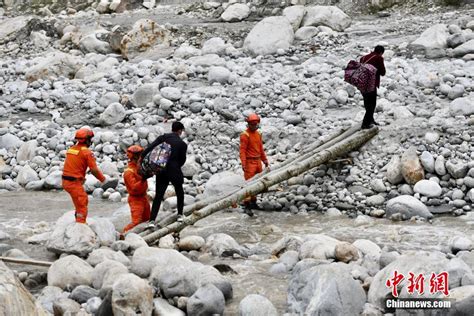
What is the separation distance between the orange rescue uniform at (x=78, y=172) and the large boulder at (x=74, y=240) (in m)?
0.78

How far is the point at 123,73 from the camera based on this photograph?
14867mm

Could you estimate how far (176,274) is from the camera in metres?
5.48

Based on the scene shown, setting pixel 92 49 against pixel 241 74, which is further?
pixel 92 49

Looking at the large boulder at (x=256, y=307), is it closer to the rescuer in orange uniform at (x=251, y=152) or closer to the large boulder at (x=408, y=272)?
the large boulder at (x=408, y=272)

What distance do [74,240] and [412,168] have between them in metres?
4.94

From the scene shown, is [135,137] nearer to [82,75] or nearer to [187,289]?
[82,75]

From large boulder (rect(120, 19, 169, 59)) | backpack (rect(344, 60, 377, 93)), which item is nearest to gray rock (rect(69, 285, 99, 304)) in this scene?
backpack (rect(344, 60, 377, 93))

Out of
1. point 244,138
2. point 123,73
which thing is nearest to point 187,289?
point 244,138

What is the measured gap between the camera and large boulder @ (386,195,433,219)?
8695 millimetres

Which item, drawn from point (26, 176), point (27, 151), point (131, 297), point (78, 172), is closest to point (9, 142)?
point (27, 151)

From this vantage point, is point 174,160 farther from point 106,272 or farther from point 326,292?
point 326,292

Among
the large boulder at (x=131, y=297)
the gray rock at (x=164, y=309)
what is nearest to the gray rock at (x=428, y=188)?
the gray rock at (x=164, y=309)

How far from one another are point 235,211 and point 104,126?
4193 mm

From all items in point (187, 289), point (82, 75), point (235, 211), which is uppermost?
point (82, 75)
